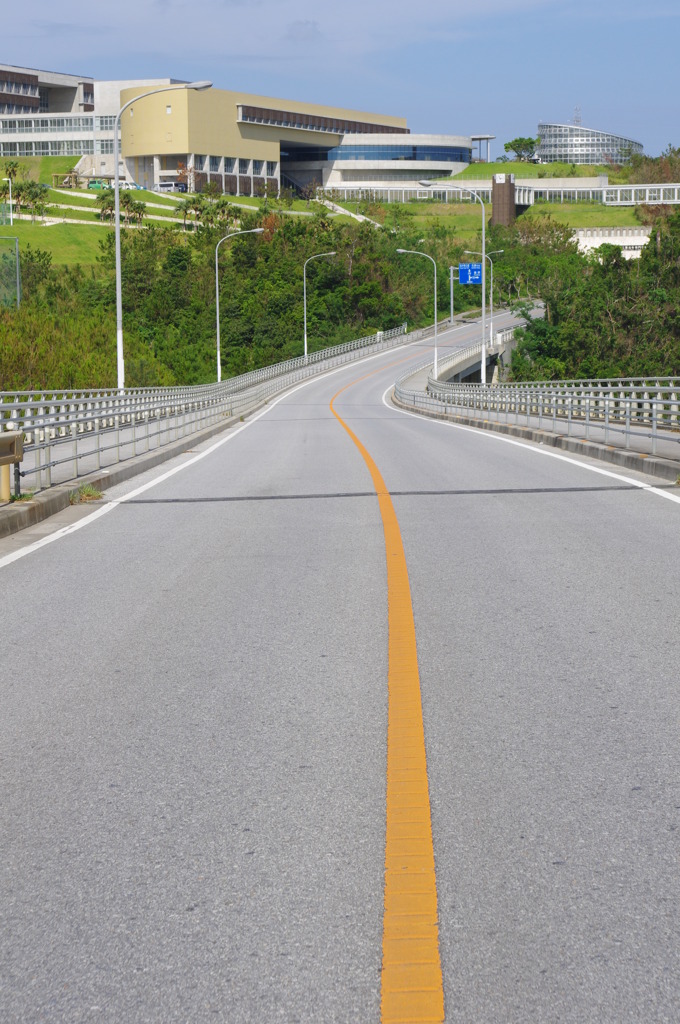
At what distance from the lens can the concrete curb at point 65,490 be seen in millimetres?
13195

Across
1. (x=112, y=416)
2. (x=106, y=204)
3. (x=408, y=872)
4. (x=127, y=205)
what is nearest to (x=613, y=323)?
(x=127, y=205)

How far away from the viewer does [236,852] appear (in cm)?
421

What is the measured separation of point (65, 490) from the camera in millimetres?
15719

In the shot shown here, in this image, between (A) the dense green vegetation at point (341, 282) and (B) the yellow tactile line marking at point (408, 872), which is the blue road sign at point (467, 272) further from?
(B) the yellow tactile line marking at point (408, 872)

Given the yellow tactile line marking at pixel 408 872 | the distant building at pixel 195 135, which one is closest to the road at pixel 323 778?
the yellow tactile line marking at pixel 408 872

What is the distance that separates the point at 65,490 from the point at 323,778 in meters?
11.3

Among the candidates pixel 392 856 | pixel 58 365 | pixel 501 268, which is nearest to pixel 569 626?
pixel 392 856

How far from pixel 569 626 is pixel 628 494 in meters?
8.06

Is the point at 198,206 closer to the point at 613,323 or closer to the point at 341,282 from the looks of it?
the point at 341,282

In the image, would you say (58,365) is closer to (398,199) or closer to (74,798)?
(74,798)

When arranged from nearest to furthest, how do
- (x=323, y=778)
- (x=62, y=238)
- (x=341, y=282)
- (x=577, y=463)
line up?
(x=323, y=778), (x=577, y=463), (x=341, y=282), (x=62, y=238)

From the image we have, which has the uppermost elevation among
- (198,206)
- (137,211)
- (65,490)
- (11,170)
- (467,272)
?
(11,170)

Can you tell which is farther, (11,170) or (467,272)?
(11,170)

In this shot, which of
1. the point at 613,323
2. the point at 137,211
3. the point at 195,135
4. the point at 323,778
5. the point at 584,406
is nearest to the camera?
the point at 323,778
